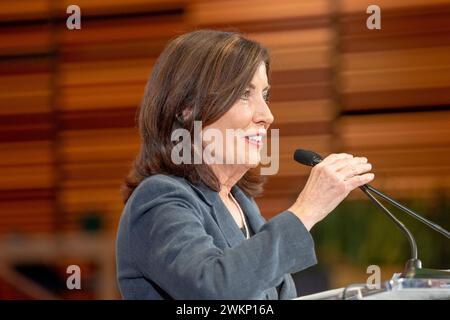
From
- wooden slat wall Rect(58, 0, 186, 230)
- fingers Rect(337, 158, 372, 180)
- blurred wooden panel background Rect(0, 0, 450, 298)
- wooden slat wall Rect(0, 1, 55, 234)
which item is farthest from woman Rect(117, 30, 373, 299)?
wooden slat wall Rect(0, 1, 55, 234)

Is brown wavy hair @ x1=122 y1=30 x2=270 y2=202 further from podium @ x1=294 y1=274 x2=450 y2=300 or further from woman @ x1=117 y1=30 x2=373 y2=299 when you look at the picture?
podium @ x1=294 y1=274 x2=450 y2=300

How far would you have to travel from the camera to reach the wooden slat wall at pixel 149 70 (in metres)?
3.03

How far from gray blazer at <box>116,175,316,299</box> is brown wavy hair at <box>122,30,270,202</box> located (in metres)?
0.07

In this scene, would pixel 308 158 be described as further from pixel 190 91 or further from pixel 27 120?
pixel 27 120

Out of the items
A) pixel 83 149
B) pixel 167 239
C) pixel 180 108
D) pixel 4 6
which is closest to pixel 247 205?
pixel 180 108

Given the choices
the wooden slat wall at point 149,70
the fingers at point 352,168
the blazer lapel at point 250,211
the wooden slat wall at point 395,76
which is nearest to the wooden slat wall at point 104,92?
the wooden slat wall at point 149,70

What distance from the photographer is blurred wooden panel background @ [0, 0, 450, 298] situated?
3031 mm

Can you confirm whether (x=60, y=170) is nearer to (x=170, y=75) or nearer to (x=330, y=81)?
(x=330, y=81)

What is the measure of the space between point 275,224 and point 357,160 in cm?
16

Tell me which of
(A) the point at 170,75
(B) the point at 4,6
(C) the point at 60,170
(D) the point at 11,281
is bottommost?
(D) the point at 11,281

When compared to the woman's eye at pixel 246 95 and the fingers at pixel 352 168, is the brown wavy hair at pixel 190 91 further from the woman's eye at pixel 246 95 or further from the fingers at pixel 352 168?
the fingers at pixel 352 168
